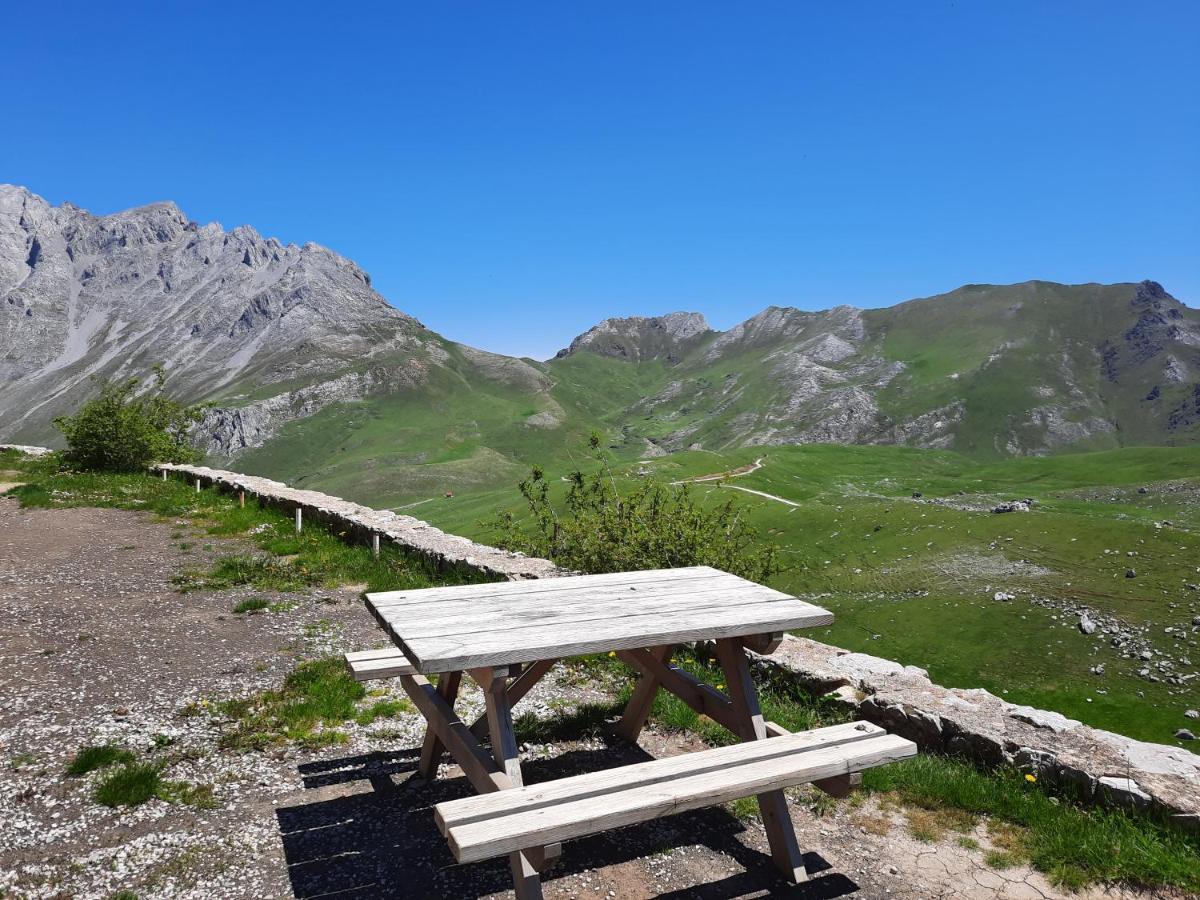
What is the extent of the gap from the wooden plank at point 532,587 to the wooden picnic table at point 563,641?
0.01 m

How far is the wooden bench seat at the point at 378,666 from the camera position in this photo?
5848 millimetres

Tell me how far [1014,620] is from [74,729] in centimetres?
5913

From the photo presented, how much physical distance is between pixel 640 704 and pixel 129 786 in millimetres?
4021

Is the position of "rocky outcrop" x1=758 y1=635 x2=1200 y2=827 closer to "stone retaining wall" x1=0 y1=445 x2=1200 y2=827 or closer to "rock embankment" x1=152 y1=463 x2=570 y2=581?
"stone retaining wall" x1=0 y1=445 x2=1200 y2=827

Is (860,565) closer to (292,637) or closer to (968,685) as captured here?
(968,685)

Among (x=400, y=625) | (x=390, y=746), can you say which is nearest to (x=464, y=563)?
(x=390, y=746)

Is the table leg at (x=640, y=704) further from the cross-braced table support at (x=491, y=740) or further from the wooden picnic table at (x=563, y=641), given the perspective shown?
the cross-braced table support at (x=491, y=740)

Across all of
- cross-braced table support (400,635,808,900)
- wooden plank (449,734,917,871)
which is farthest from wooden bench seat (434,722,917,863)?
cross-braced table support (400,635,808,900)

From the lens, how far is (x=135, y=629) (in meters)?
9.04

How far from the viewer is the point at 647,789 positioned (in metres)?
4.08

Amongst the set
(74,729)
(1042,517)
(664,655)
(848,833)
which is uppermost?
(664,655)

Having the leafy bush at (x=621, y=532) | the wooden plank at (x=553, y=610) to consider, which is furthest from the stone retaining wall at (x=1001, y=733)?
the leafy bush at (x=621, y=532)

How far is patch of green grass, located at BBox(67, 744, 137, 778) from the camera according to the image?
17.9 ft

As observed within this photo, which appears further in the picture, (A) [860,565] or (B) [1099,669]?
(A) [860,565]
